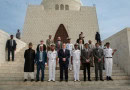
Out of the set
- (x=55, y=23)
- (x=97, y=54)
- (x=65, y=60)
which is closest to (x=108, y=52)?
(x=97, y=54)

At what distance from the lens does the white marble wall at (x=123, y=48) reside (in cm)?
675

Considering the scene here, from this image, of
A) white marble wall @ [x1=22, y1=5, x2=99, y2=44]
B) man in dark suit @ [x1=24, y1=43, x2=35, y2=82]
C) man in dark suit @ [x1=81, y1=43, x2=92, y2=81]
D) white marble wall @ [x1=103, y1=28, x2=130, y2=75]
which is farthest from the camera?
white marble wall @ [x1=22, y1=5, x2=99, y2=44]

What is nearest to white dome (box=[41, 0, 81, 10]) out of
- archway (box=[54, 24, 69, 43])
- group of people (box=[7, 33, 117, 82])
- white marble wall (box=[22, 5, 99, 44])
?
white marble wall (box=[22, 5, 99, 44])

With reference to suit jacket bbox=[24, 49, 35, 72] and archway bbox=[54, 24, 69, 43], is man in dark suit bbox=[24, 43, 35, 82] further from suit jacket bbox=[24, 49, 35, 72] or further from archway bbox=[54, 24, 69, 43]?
archway bbox=[54, 24, 69, 43]

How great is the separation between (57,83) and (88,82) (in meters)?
1.16

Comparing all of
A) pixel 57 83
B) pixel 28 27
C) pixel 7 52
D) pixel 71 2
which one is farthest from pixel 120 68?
pixel 71 2

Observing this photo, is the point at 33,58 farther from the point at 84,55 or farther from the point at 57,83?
the point at 84,55

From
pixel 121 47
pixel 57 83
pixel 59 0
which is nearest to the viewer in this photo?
pixel 57 83

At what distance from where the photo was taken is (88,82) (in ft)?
18.7

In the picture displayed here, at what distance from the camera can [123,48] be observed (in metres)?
7.14

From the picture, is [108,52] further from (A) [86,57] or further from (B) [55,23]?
(B) [55,23]

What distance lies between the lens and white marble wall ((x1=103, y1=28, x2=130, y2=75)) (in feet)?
22.1

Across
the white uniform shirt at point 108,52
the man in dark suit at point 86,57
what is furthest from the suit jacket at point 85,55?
the white uniform shirt at point 108,52

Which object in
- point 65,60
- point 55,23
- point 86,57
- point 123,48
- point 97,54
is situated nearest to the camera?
point 65,60
